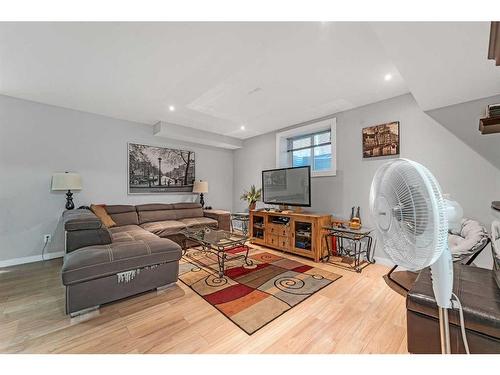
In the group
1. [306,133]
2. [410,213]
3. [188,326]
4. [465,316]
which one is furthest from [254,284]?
[306,133]

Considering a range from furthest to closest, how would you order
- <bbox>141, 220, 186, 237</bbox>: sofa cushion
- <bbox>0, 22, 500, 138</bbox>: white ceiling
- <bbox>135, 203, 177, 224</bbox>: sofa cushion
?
<bbox>135, 203, 177, 224</bbox>: sofa cushion < <bbox>141, 220, 186, 237</bbox>: sofa cushion < <bbox>0, 22, 500, 138</bbox>: white ceiling

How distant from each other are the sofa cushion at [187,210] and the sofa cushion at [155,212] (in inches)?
3.2

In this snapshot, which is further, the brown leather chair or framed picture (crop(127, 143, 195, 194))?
framed picture (crop(127, 143, 195, 194))

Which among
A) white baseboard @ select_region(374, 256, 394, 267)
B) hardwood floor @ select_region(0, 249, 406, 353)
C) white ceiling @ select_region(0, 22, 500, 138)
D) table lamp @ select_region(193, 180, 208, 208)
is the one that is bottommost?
hardwood floor @ select_region(0, 249, 406, 353)

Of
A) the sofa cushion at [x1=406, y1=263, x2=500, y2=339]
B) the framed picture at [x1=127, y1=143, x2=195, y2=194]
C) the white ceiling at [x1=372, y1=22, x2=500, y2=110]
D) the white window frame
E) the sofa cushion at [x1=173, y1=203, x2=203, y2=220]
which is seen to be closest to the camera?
the sofa cushion at [x1=406, y1=263, x2=500, y2=339]

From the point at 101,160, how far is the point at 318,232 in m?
3.90

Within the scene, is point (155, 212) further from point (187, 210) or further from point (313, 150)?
point (313, 150)

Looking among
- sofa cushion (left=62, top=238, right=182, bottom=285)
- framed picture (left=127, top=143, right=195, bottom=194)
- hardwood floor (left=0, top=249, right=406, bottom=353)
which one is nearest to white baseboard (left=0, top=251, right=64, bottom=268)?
hardwood floor (left=0, top=249, right=406, bottom=353)

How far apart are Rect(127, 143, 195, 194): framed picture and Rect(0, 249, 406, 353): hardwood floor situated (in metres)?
2.26

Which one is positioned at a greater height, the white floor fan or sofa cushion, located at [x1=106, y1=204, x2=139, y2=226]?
the white floor fan

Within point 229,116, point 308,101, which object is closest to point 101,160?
point 229,116

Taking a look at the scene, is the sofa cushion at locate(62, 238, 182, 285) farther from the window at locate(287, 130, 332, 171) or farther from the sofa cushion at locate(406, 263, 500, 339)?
the window at locate(287, 130, 332, 171)

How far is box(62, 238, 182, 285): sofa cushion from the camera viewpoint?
1748 millimetres

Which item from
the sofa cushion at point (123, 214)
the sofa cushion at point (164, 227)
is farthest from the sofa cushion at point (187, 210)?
the sofa cushion at point (123, 214)
